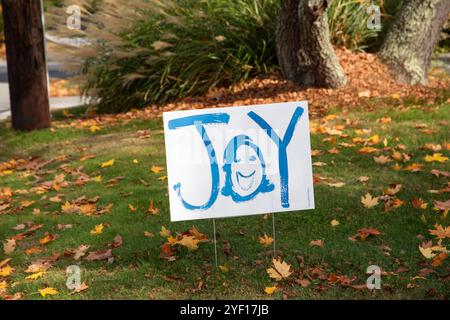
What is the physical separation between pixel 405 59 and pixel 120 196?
5.23 metres

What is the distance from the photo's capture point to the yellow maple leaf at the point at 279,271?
4422mm

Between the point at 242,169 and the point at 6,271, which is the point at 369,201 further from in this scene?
the point at 6,271

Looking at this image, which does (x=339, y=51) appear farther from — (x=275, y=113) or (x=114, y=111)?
(x=275, y=113)

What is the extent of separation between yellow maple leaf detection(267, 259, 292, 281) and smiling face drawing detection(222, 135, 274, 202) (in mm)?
442

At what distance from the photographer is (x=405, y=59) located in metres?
9.95

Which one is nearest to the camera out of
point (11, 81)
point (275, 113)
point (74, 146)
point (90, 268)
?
point (275, 113)

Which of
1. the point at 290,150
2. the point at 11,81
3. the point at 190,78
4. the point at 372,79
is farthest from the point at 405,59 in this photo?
the point at 290,150

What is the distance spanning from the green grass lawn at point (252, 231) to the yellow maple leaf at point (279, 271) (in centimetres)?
4

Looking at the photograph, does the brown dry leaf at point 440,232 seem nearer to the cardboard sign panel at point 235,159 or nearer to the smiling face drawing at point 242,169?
the cardboard sign panel at point 235,159

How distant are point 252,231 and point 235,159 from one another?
3.08ft

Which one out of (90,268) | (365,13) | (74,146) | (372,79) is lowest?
(90,268)

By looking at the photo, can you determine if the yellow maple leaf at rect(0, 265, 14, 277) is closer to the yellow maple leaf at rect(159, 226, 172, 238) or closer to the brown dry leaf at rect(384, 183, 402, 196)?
the yellow maple leaf at rect(159, 226, 172, 238)

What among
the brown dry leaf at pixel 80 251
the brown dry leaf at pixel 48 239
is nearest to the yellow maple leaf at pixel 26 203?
the brown dry leaf at pixel 48 239

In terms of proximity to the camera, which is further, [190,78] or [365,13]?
[365,13]
